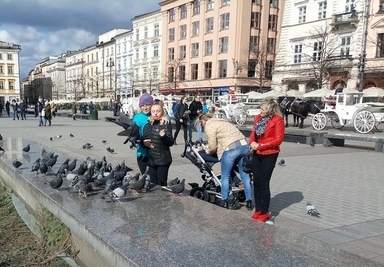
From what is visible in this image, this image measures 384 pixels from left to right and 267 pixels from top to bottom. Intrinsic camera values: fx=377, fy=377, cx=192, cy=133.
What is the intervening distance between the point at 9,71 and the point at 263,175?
120m

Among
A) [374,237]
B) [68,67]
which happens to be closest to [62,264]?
[374,237]

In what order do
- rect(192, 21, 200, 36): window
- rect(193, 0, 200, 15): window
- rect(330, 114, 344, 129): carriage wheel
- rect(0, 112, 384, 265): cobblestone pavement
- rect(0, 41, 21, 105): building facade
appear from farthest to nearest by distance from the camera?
rect(0, 41, 21, 105): building facade → rect(192, 21, 200, 36): window → rect(193, 0, 200, 15): window → rect(330, 114, 344, 129): carriage wheel → rect(0, 112, 384, 265): cobblestone pavement

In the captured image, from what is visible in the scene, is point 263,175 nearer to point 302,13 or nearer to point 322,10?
point 322,10

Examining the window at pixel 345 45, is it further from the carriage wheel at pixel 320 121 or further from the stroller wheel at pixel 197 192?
the stroller wheel at pixel 197 192

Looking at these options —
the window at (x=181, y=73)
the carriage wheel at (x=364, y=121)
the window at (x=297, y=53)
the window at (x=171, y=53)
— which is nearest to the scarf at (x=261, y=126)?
the carriage wheel at (x=364, y=121)

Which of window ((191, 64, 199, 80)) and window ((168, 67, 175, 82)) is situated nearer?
window ((191, 64, 199, 80))

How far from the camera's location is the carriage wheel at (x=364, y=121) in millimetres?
16125

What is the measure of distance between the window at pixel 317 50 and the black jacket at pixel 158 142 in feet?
120

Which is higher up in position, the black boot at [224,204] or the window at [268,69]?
the window at [268,69]

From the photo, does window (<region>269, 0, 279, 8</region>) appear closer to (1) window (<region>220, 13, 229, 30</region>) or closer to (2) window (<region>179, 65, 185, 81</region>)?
(1) window (<region>220, 13, 229, 30</region>)

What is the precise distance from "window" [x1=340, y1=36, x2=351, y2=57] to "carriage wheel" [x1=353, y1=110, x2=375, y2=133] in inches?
946

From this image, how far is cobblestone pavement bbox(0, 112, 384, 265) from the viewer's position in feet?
15.8

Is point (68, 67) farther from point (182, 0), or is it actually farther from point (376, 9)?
point (376, 9)

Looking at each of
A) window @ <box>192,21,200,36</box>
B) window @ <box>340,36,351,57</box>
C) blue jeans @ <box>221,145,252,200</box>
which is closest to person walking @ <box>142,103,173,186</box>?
blue jeans @ <box>221,145,252,200</box>
